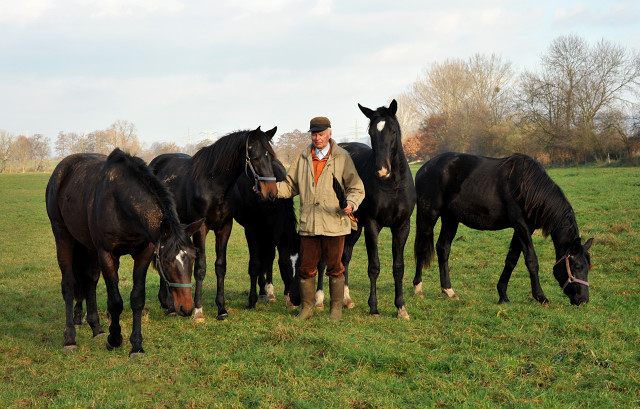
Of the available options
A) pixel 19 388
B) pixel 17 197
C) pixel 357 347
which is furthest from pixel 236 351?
pixel 17 197

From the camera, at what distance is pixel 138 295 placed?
17.4 ft

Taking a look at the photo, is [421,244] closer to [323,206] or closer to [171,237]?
[323,206]

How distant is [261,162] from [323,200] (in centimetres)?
98

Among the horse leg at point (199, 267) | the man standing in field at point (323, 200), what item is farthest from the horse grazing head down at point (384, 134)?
the horse leg at point (199, 267)

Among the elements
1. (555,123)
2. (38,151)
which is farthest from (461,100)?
(38,151)

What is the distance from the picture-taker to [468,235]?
14.3 metres

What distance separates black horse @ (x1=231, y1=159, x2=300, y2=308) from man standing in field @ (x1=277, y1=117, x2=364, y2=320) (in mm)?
965

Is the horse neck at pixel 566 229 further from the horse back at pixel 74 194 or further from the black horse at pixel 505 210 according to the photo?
the horse back at pixel 74 194

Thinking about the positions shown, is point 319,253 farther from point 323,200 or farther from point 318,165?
point 318,165

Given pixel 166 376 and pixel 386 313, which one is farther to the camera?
pixel 386 313

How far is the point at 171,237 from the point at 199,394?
1.45 metres

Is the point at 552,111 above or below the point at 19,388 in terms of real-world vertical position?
above

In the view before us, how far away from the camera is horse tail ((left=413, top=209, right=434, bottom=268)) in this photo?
8.30m

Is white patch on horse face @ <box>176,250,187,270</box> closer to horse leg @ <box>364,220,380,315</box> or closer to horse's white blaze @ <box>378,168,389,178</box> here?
horse's white blaze @ <box>378,168,389,178</box>
